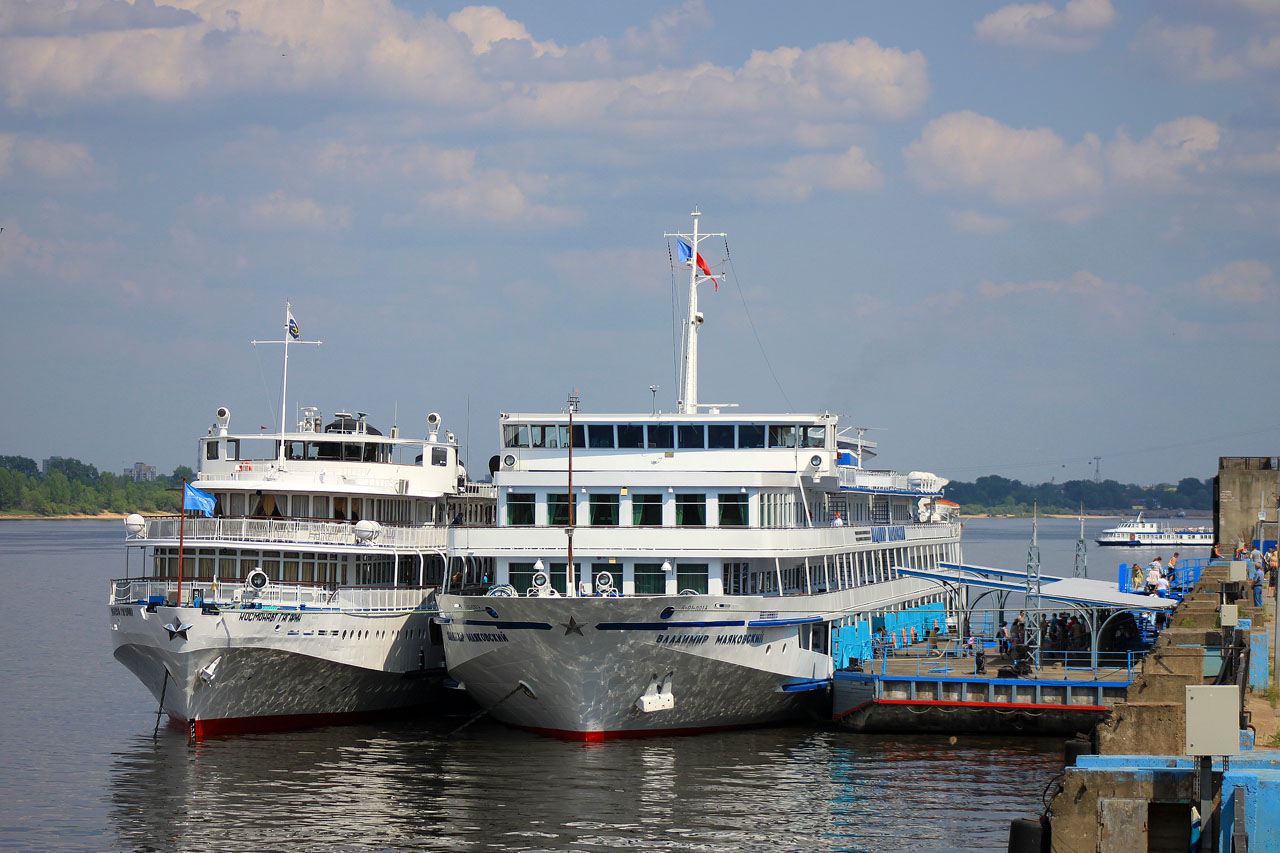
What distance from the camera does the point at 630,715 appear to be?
32.9m

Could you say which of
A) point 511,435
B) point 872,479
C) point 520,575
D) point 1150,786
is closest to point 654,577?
Result: point 520,575

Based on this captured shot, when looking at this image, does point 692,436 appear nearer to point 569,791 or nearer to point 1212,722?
point 569,791

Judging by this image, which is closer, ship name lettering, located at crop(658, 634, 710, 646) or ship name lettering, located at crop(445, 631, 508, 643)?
ship name lettering, located at crop(658, 634, 710, 646)

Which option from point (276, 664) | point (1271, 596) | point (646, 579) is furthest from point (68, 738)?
point (1271, 596)

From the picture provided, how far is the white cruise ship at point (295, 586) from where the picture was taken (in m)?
33.7

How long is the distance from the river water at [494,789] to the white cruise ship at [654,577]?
1.04m

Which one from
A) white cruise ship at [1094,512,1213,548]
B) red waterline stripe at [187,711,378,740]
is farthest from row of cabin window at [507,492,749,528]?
white cruise ship at [1094,512,1213,548]

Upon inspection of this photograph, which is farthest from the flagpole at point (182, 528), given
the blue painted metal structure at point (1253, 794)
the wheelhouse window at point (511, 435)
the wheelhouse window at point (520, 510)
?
the blue painted metal structure at point (1253, 794)

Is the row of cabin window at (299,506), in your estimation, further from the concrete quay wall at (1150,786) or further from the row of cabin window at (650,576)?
the concrete quay wall at (1150,786)

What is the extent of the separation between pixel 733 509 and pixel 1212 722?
70.2ft

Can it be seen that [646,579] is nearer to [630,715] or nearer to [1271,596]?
[630,715]

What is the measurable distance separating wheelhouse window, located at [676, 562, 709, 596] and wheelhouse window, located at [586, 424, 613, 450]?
149 inches

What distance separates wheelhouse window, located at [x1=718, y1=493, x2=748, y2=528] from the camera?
115 feet

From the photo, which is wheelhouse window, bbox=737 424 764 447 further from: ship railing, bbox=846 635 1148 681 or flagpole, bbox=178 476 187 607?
flagpole, bbox=178 476 187 607
